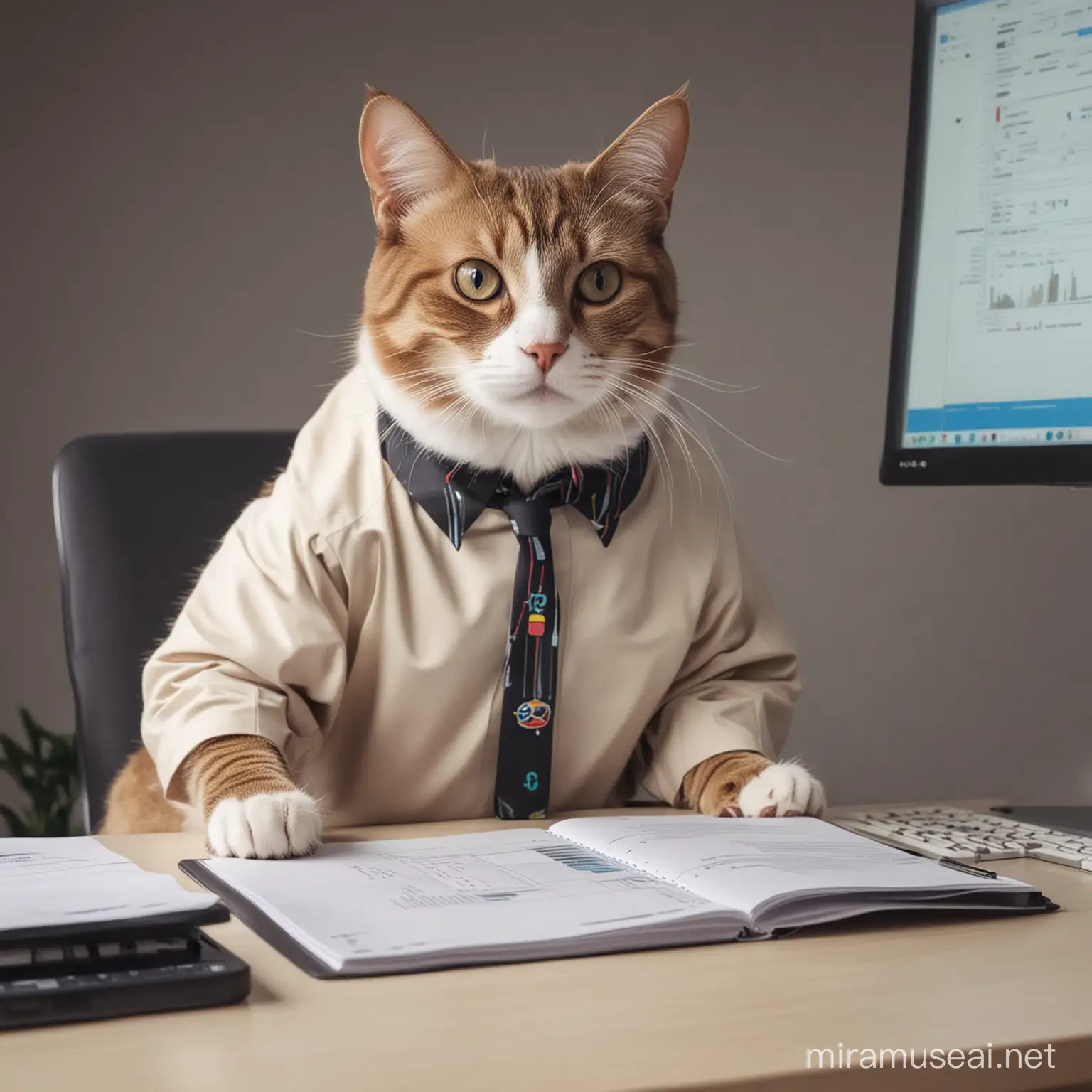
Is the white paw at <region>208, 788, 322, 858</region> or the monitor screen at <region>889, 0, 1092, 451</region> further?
the monitor screen at <region>889, 0, 1092, 451</region>

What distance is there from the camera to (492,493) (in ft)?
3.97

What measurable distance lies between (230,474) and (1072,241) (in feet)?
3.22

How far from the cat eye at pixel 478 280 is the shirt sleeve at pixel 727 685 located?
33 cm

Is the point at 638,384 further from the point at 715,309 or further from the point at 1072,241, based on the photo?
the point at 715,309

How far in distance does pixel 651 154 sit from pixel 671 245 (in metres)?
1.49

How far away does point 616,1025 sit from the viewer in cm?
65

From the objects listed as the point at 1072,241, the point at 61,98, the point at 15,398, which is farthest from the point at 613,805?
the point at 61,98

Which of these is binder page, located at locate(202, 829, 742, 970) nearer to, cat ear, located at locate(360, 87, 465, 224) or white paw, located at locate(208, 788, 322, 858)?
white paw, located at locate(208, 788, 322, 858)

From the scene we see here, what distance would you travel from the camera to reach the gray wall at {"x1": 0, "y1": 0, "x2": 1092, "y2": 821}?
8.59 feet

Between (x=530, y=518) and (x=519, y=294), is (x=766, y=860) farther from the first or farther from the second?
(x=519, y=294)

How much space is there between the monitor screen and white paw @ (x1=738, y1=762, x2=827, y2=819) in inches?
16.0

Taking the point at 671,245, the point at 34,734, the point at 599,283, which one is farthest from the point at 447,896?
the point at 671,245

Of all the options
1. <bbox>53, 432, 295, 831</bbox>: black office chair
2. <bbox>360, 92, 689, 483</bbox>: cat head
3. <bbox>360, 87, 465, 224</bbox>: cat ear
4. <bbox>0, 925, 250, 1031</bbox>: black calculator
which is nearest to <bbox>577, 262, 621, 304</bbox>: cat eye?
<bbox>360, 92, 689, 483</bbox>: cat head

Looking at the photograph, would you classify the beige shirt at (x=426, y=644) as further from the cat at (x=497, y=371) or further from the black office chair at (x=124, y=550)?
the black office chair at (x=124, y=550)
